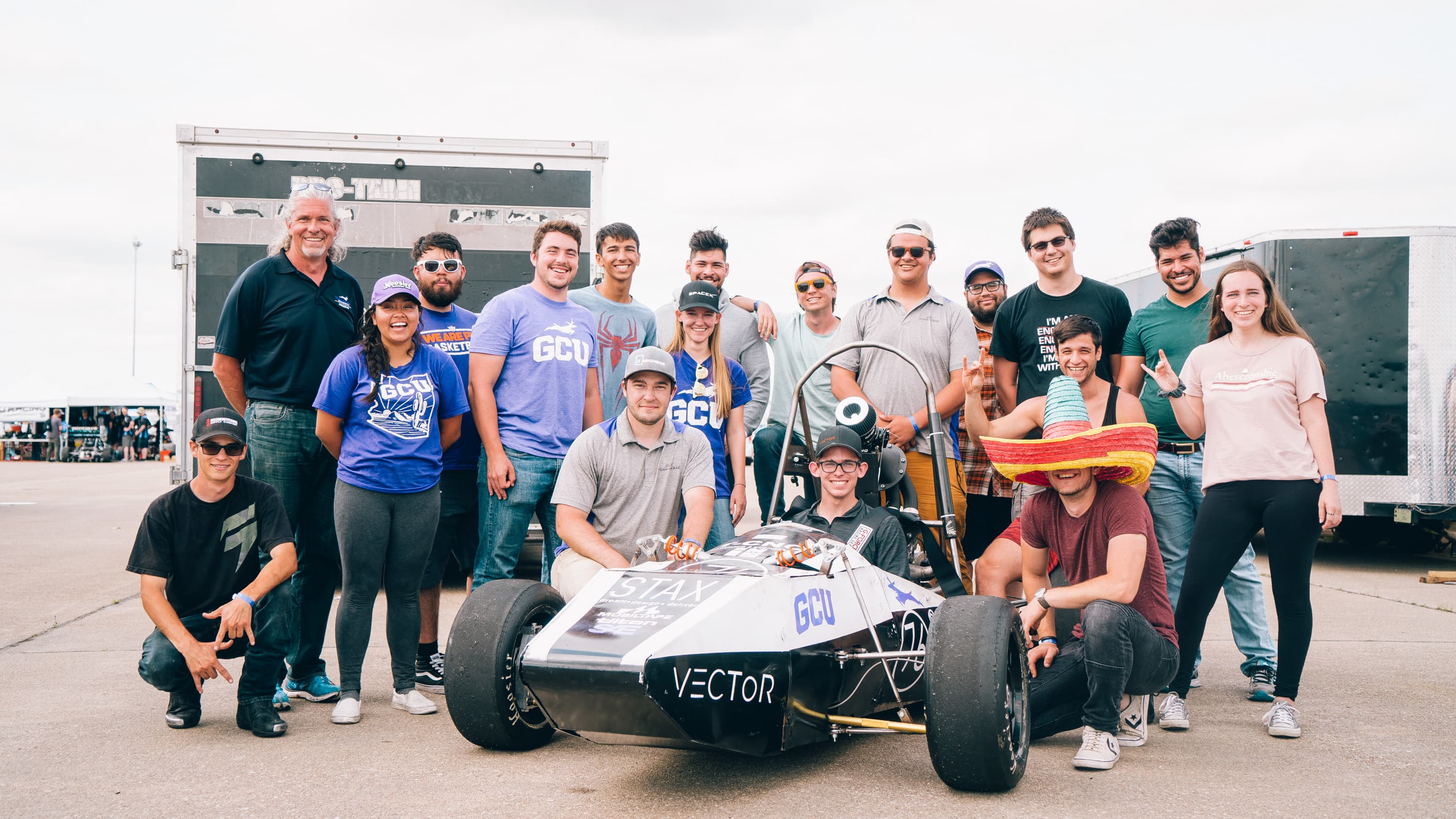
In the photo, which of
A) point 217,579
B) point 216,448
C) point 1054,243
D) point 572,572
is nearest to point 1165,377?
point 1054,243

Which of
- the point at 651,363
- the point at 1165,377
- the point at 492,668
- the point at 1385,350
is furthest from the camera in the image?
the point at 1385,350

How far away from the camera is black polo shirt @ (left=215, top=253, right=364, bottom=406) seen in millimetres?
4793

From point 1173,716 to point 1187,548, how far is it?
102 cm

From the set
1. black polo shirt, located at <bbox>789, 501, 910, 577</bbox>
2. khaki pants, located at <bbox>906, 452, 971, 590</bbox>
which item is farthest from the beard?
khaki pants, located at <bbox>906, 452, 971, 590</bbox>

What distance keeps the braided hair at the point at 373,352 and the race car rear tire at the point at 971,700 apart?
2569 millimetres

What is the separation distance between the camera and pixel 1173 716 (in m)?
4.58

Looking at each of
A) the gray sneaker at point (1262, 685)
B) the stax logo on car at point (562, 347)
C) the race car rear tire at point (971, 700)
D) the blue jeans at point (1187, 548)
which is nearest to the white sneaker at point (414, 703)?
the stax logo on car at point (562, 347)

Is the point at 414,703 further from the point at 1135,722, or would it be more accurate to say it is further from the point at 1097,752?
the point at 1135,722

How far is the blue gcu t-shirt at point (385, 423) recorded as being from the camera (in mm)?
4566

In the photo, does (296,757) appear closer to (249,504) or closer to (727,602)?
(249,504)

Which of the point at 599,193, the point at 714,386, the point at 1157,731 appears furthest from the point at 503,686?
the point at 599,193

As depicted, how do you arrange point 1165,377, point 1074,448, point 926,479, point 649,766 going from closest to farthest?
1. point 649,766
2. point 1074,448
3. point 1165,377
4. point 926,479

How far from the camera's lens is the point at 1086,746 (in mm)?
3969

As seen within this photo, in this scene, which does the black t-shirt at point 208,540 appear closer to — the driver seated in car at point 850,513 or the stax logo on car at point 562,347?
the stax logo on car at point 562,347
